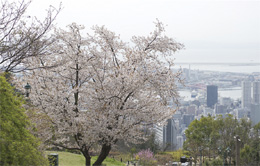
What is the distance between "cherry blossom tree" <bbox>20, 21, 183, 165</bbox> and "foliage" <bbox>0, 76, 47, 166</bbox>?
2.32 m

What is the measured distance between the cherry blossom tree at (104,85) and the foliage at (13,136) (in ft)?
7.60

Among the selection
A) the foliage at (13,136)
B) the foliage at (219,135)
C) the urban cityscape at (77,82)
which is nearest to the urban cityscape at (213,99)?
the foliage at (219,135)

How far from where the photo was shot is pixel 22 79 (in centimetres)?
642

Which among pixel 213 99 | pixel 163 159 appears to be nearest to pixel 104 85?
pixel 163 159

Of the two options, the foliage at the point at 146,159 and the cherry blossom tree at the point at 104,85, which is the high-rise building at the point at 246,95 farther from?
the cherry blossom tree at the point at 104,85

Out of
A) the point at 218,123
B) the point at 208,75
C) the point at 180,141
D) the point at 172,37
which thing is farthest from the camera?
the point at 208,75

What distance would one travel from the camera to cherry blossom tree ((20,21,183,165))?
5.57m

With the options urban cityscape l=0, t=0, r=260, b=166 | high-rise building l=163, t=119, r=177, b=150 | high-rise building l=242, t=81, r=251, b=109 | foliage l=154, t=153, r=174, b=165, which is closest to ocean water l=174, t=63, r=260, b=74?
high-rise building l=242, t=81, r=251, b=109

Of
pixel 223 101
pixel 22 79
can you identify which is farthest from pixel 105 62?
pixel 223 101

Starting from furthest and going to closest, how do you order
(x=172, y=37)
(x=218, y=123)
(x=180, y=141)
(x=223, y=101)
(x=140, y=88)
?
1. (x=223, y=101)
2. (x=180, y=141)
3. (x=218, y=123)
4. (x=172, y=37)
5. (x=140, y=88)

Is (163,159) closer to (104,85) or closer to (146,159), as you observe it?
(146,159)

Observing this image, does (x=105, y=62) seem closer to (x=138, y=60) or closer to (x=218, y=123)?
(x=138, y=60)

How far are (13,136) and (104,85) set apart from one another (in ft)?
9.32

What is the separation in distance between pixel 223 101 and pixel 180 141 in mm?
14459
